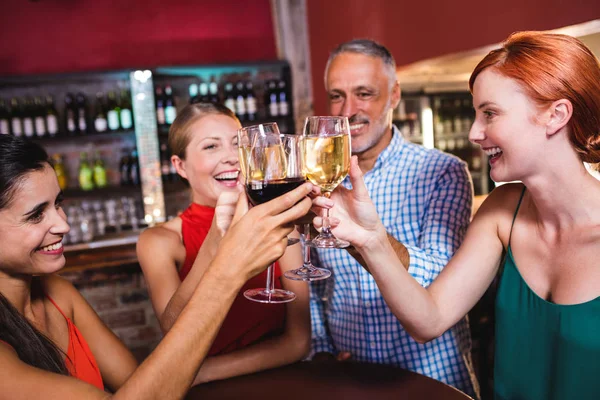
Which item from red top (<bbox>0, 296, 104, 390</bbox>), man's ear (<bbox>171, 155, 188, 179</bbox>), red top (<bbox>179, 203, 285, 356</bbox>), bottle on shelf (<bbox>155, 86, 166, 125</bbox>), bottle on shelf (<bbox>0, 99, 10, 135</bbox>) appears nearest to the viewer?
red top (<bbox>0, 296, 104, 390</bbox>)

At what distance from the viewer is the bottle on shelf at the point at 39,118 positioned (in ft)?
14.7

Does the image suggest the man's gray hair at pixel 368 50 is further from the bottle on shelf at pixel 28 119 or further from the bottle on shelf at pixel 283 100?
the bottle on shelf at pixel 28 119

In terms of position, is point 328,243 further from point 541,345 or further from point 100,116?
point 100,116

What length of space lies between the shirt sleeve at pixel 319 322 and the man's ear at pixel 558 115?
3.53 feet

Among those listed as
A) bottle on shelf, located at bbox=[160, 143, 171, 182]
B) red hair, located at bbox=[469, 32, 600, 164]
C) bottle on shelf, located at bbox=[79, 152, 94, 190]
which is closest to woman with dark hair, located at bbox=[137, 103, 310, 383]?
red hair, located at bbox=[469, 32, 600, 164]

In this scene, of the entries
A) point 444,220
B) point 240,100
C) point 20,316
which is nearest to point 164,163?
point 240,100

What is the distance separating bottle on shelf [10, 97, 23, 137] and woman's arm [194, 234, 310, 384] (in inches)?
146

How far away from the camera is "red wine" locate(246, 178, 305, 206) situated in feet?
3.52

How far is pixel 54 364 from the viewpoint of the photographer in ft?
3.97

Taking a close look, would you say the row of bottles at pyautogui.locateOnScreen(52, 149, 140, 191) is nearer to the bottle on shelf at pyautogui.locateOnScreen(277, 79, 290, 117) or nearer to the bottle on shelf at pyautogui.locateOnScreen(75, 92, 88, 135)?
the bottle on shelf at pyautogui.locateOnScreen(75, 92, 88, 135)

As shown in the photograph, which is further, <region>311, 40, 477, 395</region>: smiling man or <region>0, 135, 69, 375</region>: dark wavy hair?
<region>311, 40, 477, 395</region>: smiling man

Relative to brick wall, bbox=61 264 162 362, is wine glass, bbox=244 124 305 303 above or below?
above

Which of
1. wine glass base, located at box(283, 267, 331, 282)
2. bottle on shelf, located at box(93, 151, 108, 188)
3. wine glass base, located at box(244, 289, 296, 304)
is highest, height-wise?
bottle on shelf, located at box(93, 151, 108, 188)

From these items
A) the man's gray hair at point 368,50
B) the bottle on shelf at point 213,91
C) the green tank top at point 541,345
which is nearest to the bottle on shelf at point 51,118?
the bottle on shelf at point 213,91
